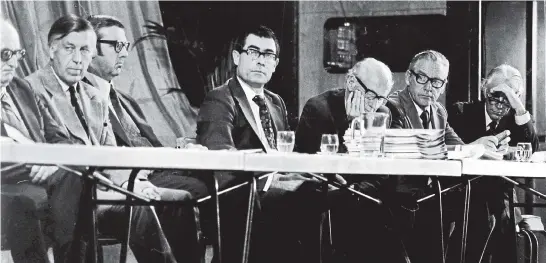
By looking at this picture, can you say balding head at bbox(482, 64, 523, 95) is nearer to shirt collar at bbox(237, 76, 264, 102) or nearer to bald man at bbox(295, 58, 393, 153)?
bald man at bbox(295, 58, 393, 153)

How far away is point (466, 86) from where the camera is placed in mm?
6129

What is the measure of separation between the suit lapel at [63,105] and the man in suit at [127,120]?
25cm

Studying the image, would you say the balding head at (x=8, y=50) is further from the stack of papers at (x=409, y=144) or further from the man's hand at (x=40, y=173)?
the stack of papers at (x=409, y=144)

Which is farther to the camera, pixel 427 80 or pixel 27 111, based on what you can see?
pixel 427 80

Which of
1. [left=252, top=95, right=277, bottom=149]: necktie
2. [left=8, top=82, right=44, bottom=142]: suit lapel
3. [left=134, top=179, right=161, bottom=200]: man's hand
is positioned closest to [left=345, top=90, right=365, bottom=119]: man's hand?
[left=252, top=95, right=277, bottom=149]: necktie

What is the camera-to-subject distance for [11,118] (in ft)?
12.3

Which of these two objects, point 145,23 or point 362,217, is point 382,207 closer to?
point 362,217

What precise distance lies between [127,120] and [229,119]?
1.73 ft

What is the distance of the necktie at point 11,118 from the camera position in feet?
12.2

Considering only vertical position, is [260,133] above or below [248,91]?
below

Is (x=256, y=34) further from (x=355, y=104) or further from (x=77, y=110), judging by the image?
(x=77, y=110)

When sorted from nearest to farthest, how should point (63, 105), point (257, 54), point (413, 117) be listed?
point (63, 105) → point (257, 54) → point (413, 117)

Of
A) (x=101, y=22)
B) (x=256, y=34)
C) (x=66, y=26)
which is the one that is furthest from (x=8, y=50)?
(x=256, y=34)

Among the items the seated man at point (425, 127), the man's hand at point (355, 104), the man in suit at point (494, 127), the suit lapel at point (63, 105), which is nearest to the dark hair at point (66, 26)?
the suit lapel at point (63, 105)
